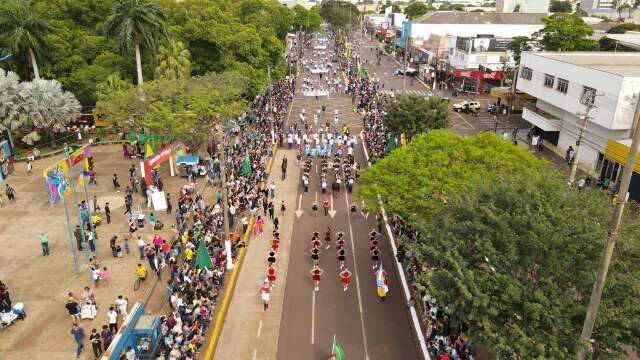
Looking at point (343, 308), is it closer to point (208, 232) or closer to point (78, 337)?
point (208, 232)

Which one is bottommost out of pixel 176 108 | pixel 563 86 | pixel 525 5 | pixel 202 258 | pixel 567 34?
pixel 202 258

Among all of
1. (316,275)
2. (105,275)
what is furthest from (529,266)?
(105,275)

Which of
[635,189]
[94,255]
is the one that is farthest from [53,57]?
[635,189]

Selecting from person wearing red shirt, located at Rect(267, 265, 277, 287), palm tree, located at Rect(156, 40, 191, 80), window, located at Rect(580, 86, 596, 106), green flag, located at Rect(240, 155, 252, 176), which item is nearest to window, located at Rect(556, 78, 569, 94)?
window, located at Rect(580, 86, 596, 106)

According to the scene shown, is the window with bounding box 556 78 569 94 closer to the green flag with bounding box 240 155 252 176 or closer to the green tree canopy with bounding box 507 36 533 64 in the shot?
the green tree canopy with bounding box 507 36 533 64

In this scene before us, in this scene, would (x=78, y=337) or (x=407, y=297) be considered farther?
(x=407, y=297)
